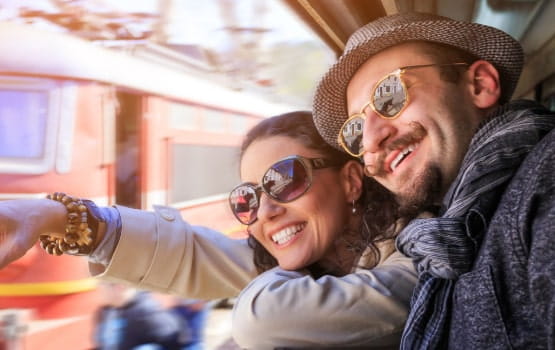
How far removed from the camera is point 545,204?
2.74 ft

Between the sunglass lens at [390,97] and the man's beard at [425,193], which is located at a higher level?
the sunglass lens at [390,97]

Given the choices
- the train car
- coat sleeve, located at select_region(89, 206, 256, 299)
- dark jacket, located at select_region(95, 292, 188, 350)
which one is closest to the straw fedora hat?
the train car

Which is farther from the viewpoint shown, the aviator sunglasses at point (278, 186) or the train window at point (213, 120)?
the train window at point (213, 120)

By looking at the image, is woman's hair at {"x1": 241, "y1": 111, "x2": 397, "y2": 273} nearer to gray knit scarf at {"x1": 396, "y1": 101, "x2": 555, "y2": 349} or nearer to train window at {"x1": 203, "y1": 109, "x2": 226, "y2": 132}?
gray knit scarf at {"x1": 396, "y1": 101, "x2": 555, "y2": 349}

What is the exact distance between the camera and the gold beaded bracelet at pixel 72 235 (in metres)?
1.45

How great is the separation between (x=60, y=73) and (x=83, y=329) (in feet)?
2.89

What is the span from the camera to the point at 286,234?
1543mm

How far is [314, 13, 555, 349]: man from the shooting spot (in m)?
0.86

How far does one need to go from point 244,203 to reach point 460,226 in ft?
2.35

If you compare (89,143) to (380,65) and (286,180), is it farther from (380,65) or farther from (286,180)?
(380,65)

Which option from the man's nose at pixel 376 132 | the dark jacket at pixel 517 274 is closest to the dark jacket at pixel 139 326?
the man's nose at pixel 376 132

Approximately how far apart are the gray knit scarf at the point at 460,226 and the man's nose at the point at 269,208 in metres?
0.47

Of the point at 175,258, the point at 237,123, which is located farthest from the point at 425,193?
the point at 237,123

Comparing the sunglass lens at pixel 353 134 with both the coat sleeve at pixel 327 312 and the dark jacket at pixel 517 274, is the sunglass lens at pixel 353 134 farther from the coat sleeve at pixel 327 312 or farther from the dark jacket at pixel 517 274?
the dark jacket at pixel 517 274
